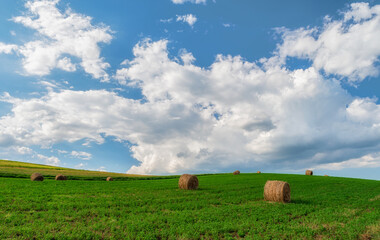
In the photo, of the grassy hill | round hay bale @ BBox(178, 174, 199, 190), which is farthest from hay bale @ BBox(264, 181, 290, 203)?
the grassy hill

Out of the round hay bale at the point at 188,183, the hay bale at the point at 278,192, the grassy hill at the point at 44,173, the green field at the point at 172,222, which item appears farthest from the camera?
the grassy hill at the point at 44,173

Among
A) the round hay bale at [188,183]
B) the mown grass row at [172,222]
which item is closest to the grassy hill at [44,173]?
the round hay bale at [188,183]

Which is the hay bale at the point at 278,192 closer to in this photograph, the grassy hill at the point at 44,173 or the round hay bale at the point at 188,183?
the round hay bale at the point at 188,183

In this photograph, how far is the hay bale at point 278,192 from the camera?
19281 mm

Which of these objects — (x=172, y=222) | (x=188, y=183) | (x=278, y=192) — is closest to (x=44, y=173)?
(x=188, y=183)

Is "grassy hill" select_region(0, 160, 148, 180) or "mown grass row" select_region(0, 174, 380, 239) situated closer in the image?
"mown grass row" select_region(0, 174, 380, 239)

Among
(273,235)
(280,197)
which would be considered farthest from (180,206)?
(280,197)

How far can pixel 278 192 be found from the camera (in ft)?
63.6

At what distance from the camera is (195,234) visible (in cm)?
1021

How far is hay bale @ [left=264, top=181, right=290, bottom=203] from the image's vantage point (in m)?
19.3

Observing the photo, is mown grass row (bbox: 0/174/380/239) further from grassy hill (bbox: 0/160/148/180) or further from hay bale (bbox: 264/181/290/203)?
grassy hill (bbox: 0/160/148/180)

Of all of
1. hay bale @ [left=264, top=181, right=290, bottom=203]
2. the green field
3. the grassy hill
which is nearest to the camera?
the green field

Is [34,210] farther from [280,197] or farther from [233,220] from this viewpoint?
[280,197]

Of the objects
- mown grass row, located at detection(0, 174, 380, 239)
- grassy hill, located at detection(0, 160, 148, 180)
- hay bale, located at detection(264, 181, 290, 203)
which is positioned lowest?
grassy hill, located at detection(0, 160, 148, 180)
